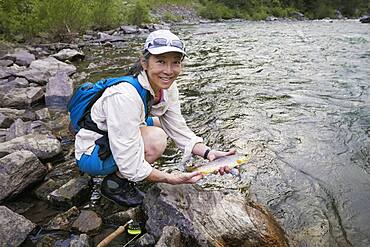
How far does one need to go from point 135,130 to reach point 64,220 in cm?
110

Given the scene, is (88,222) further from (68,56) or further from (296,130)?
(68,56)

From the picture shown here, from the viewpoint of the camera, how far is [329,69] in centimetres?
995

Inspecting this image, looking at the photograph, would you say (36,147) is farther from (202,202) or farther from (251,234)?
(251,234)

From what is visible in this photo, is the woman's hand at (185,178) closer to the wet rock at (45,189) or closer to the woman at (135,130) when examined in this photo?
the woman at (135,130)

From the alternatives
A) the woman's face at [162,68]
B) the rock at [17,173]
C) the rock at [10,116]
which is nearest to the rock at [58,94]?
the rock at [10,116]

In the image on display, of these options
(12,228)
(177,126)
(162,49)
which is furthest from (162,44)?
(12,228)

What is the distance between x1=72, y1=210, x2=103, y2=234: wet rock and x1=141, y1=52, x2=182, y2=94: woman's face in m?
1.33

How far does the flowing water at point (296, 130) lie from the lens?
352 centimetres

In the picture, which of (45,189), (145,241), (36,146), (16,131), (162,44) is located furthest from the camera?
(16,131)

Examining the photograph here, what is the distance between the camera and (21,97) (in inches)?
279

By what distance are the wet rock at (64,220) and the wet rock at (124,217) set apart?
1.01ft

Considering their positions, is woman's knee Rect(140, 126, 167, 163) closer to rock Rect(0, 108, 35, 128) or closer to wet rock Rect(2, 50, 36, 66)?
rock Rect(0, 108, 35, 128)

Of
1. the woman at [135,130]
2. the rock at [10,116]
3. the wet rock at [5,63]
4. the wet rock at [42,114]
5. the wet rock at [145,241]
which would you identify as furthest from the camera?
the wet rock at [5,63]

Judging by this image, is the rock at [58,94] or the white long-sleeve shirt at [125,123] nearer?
the white long-sleeve shirt at [125,123]
